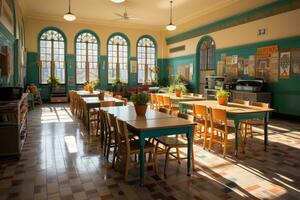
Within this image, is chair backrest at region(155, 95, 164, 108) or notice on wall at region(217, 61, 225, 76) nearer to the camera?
chair backrest at region(155, 95, 164, 108)

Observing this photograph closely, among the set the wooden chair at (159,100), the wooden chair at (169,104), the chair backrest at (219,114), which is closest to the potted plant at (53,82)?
the wooden chair at (159,100)

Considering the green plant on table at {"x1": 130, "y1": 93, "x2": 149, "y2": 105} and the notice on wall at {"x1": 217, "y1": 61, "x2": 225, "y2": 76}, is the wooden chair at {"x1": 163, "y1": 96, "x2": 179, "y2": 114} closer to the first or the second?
the green plant on table at {"x1": 130, "y1": 93, "x2": 149, "y2": 105}

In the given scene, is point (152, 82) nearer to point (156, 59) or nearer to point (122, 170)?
point (156, 59)

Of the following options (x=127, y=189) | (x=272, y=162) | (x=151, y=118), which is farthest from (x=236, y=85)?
(x=127, y=189)

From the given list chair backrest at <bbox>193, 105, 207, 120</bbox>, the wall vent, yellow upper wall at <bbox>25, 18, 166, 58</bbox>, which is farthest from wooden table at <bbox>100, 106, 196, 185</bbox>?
yellow upper wall at <bbox>25, 18, 166, 58</bbox>

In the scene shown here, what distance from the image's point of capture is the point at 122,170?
370 centimetres

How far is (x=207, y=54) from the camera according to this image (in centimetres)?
1193

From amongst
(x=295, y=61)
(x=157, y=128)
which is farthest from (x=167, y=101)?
(x=295, y=61)

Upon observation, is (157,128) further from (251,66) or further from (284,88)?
(251,66)

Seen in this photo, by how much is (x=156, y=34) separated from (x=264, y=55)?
7799 mm

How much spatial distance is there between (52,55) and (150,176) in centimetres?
1143

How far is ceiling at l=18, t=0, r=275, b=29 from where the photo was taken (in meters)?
9.97

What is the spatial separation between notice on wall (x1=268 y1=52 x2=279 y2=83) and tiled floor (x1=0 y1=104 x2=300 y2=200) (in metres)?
3.73

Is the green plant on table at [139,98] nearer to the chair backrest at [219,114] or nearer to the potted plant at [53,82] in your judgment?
the chair backrest at [219,114]
